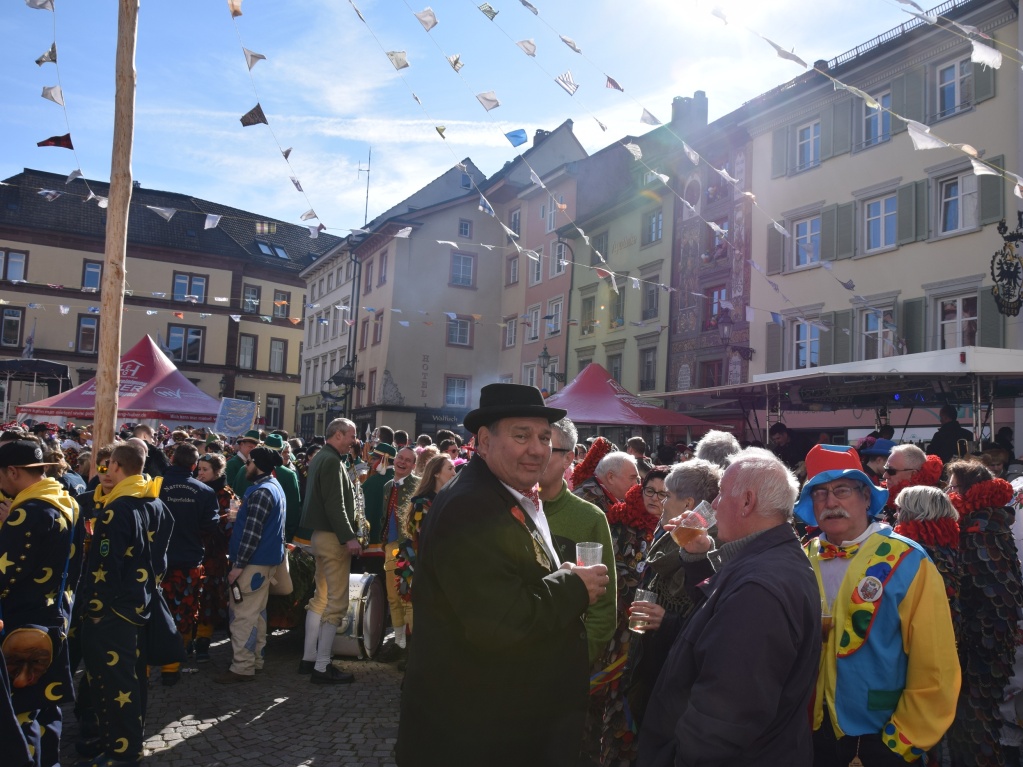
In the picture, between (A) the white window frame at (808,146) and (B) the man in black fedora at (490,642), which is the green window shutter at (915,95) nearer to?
(A) the white window frame at (808,146)

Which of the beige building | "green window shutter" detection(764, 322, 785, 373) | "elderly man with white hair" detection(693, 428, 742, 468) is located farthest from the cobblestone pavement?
the beige building

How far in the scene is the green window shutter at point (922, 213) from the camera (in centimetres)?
1775

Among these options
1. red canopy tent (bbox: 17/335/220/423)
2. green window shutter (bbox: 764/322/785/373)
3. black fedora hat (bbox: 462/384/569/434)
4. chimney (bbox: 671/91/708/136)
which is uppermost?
chimney (bbox: 671/91/708/136)

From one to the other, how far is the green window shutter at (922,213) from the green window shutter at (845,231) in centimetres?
183

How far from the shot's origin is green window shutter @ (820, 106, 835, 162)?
2042 cm

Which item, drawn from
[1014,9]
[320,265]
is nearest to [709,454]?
[1014,9]

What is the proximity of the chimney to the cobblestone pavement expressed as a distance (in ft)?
82.6

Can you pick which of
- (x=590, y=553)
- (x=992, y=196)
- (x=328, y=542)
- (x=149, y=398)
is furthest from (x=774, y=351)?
(x=590, y=553)

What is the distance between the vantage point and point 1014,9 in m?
16.1

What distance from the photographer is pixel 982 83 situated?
54.3 ft

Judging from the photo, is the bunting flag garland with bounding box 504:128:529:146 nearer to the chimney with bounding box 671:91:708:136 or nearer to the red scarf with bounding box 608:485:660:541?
the red scarf with bounding box 608:485:660:541

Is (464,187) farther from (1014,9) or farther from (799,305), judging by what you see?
(1014,9)

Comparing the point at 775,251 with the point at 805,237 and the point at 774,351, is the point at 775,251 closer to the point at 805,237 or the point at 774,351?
the point at 805,237

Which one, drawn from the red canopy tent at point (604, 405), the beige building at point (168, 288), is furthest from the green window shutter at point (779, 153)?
the beige building at point (168, 288)
